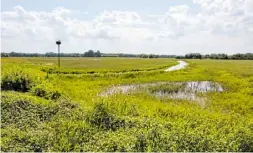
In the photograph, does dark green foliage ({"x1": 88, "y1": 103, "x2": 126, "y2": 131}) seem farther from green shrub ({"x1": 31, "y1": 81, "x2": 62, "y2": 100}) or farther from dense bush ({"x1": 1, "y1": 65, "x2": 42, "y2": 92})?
dense bush ({"x1": 1, "y1": 65, "x2": 42, "y2": 92})

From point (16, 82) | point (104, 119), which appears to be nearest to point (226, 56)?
point (16, 82)

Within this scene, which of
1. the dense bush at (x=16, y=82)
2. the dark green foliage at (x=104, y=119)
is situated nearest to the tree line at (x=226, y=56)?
the dense bush at (x=16, y=82)

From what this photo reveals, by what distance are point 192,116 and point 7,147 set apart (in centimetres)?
628

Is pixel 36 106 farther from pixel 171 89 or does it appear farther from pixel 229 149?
pixel 171 89

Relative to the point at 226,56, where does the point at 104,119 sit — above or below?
below

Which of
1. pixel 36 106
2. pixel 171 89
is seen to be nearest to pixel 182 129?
pixel 36 106

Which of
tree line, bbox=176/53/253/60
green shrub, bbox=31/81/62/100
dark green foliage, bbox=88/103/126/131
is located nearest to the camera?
dark green foliage, bbox=88/103/126/131

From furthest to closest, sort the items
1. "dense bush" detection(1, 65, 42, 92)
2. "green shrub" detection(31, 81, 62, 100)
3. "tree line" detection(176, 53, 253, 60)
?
"tree line" detection(176, 53, 253, 60)
"dense bush" detection(1, 65, 42, 92)
"green shrub" detection(31, 81, 62, 100)

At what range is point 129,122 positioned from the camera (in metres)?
8.95

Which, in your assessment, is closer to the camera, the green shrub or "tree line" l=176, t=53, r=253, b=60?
the green shrub

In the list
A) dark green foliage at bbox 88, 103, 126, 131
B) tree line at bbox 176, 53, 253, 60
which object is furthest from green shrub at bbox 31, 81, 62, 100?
tree line at bbox 176, 53, 253, 60

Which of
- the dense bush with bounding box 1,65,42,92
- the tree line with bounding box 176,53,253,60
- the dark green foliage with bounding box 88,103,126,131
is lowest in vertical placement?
the dark green foliage with bounding box 88,103,126,131

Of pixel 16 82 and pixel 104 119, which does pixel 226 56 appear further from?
pixel 104 119

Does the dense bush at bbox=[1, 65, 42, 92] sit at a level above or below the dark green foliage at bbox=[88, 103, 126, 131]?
above
